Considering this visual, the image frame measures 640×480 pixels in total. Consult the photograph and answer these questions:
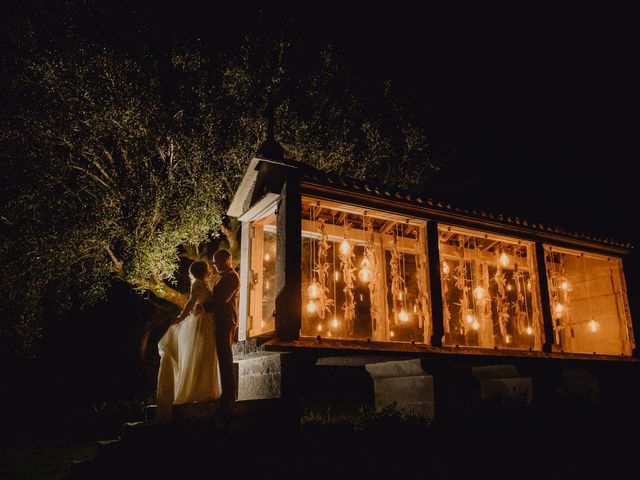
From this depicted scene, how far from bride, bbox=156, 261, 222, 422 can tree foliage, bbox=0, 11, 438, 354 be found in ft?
16.6

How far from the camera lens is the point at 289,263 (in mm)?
7480

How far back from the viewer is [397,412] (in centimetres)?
843

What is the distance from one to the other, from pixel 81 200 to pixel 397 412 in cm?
877

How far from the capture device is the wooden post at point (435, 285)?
8509mm

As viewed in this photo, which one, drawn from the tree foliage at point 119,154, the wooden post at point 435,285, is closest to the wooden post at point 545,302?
the wooden post at point 435,285

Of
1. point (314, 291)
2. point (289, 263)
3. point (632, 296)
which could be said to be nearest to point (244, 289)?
point (314, 291)

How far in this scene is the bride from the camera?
6.59 m

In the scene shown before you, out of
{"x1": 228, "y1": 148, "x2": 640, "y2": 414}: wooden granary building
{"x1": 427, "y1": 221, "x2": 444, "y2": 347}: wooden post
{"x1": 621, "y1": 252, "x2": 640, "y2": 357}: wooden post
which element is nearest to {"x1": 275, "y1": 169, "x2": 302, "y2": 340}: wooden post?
{"x1": 228, "y1": 148, "x2": 640, "y2": 414}: wooden granary building

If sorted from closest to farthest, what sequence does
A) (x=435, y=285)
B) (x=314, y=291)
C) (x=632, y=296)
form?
(x=314, y=291) < (x=435, y=285) < (x=632, y=296)

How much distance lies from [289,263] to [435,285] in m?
2.89

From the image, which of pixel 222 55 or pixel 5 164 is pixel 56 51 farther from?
pixel 222 55

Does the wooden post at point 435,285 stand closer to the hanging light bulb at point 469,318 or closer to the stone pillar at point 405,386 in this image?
the stone pillar at point 405,386

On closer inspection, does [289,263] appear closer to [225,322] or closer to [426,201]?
[225,322]

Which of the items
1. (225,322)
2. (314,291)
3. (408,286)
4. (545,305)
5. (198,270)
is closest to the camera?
(225,322)
